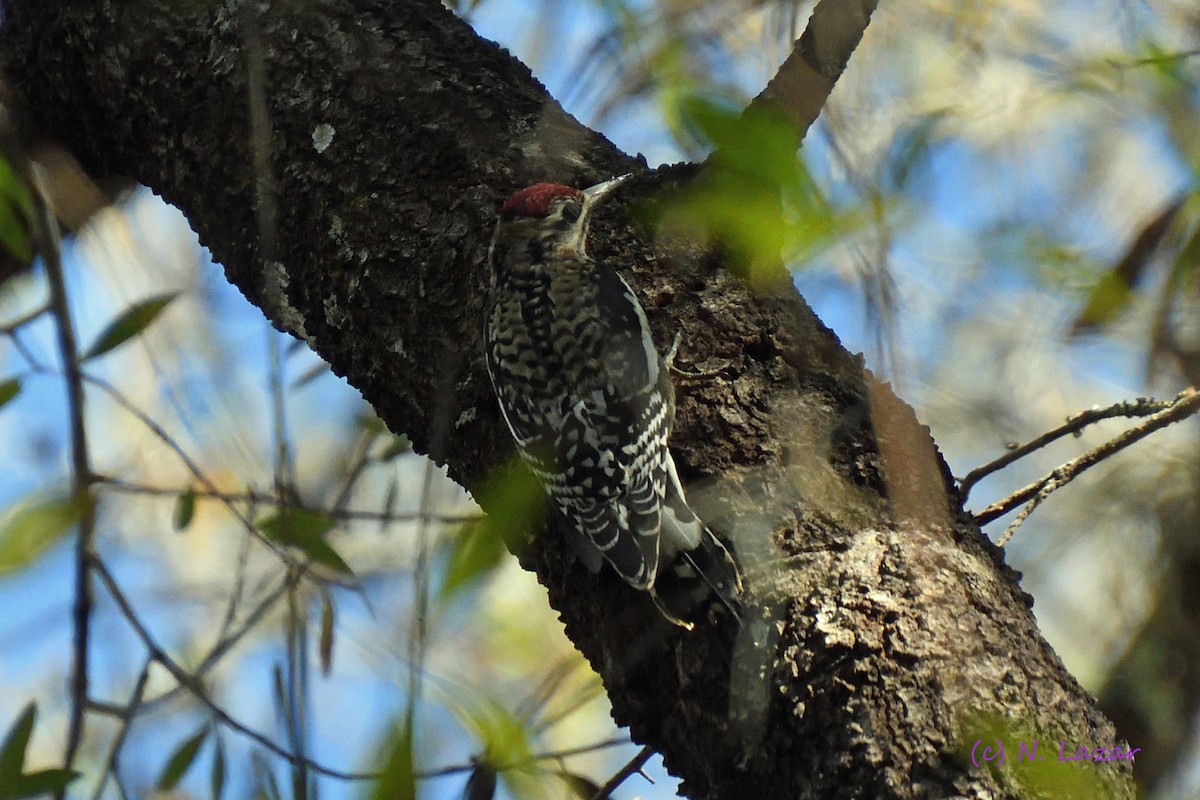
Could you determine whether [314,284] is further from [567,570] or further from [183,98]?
[567,570]

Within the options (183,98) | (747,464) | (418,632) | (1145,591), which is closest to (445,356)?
(747,464)

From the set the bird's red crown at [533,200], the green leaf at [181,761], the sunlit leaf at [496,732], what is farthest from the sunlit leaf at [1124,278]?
the green leaf at [181,761]

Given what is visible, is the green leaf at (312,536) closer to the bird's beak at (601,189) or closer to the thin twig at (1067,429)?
the bird's beak at (601,189)

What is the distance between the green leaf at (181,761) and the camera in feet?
8.62

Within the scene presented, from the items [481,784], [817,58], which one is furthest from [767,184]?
[817,58]

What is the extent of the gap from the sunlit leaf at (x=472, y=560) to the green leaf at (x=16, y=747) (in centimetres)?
100

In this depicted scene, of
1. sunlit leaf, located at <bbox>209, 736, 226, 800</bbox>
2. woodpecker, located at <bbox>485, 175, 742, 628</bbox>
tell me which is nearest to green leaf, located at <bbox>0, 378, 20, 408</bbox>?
sunlit leaf, located at <bbox>209, 736, 226, 800</bbox>

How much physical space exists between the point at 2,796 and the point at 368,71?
5.50 feet

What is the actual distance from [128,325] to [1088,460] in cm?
208

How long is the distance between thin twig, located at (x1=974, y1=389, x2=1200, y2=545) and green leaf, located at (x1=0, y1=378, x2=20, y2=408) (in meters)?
2.06

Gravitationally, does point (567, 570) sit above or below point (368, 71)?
below

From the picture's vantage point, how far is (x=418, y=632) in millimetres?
1221

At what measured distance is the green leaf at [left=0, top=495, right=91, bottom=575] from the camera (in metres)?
1.91

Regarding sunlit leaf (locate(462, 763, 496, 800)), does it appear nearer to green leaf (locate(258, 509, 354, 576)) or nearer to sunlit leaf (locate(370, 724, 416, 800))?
sunlit leaf (locate(370, 724, 416, 800))
